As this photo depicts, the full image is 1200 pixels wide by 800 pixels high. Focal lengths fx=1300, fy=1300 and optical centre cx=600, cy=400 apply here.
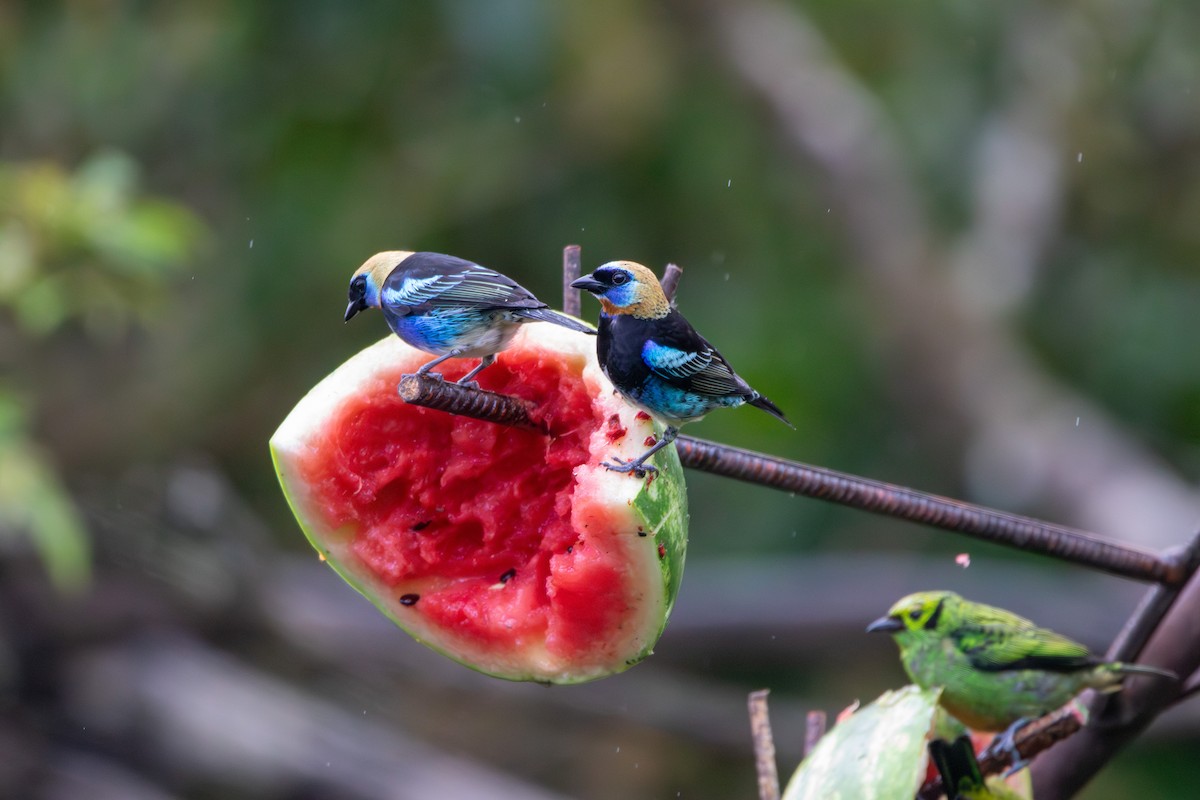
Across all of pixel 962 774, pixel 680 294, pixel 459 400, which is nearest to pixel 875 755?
pixel 962 774

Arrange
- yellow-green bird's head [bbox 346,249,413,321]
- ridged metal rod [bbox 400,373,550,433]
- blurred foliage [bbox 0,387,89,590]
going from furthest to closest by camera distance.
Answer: blurred foliage [bbox 0,387,89,590] → yellow-green bird's head [bbox 346,249,413,321] → ridged metal rod [bbox 400,373,550,433]

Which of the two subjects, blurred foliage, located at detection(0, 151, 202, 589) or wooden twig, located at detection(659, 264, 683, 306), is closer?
wooden twig, located at detection(659, 264, 683, 306)

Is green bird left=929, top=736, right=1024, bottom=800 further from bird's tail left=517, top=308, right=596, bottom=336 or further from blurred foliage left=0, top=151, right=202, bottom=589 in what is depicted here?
blurred foliage left=0, top=151, right=202, bottom=589

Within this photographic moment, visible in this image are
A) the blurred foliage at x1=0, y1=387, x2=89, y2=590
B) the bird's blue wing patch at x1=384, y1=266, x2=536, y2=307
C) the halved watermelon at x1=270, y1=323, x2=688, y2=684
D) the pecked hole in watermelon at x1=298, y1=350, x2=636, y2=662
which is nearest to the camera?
the bird's blue wing patch at x1=384, y1=266, x2=536, y2=307

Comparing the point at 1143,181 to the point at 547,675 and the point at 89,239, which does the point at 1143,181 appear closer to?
the point at 89,239

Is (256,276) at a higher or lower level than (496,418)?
lower

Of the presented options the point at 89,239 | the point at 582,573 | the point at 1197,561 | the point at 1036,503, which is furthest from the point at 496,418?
the point at 1036,503

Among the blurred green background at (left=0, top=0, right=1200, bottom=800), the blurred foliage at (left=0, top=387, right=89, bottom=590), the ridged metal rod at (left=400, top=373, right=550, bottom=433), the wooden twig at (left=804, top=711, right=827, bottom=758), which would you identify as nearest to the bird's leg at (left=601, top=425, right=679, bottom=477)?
the ridged metal rod at (left=400, top=373, right=550, bottom=433)

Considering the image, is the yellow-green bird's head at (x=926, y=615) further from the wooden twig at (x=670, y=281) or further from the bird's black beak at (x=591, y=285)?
the bird's black beak at (x=591, y=285)
